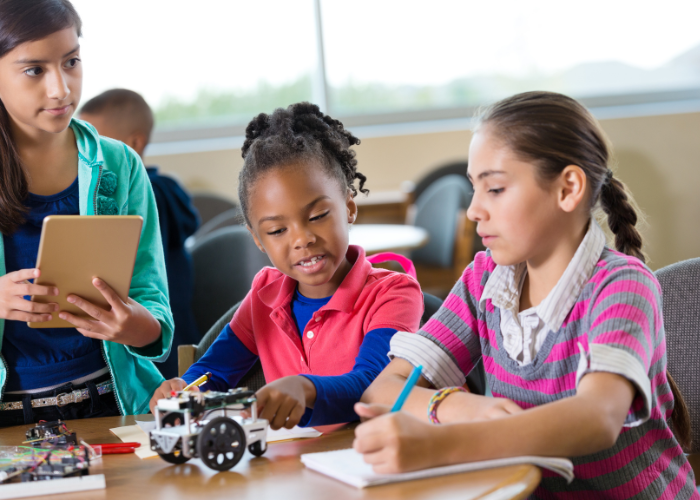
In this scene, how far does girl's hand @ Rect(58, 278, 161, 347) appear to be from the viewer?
3.73 ft

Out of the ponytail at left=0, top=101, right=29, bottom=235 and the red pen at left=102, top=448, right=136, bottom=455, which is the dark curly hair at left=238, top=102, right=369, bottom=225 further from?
the red pen at left=102, top=448, right=136, bottom=455

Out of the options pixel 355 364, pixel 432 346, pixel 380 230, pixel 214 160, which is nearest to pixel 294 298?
pixel 355 364

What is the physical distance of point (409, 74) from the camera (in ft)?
16.5

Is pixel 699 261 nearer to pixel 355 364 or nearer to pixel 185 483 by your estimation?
pixel 355 364

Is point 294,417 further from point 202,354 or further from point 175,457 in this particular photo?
point 202,354

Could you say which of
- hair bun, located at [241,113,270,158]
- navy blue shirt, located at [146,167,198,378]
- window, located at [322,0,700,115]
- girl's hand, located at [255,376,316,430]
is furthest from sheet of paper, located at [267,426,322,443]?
window, located at [322,0,700,115]

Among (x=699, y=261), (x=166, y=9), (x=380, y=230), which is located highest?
(x=166, y=9)

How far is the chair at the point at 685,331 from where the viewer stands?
1229mm

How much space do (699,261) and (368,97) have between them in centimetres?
396

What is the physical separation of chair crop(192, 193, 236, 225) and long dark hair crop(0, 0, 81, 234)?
8.64 ft

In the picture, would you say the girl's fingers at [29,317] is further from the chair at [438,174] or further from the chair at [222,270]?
the chair at [438,174]

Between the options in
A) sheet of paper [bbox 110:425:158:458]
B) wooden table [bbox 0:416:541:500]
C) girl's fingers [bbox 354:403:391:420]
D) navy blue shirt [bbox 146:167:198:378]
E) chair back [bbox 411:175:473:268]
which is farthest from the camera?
chair back [bbox 411:175:473:268]

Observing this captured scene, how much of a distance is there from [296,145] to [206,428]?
66 centimetres

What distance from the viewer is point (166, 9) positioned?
4730 mm
